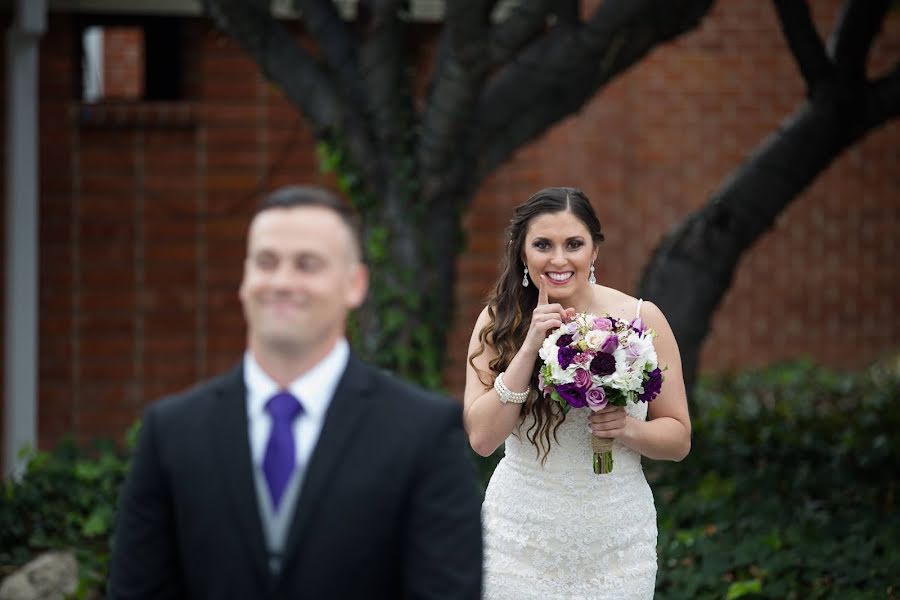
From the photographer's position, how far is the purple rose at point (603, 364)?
3.78 metres

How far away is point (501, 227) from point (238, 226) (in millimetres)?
1992

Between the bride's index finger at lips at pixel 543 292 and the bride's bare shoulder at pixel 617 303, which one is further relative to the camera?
the bride's bare shoulder at pixel 617 303

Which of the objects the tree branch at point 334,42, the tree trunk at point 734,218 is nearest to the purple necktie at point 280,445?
the tree branch at point 334,42

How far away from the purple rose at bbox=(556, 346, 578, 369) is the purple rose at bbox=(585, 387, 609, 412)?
11 cm

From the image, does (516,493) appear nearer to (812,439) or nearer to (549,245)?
(549,245)

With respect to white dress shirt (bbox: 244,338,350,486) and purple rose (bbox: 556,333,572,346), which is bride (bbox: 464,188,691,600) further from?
white dress shirt (bbox: 244,338,350,486)

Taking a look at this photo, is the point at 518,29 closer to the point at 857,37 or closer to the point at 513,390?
the point at 857,37

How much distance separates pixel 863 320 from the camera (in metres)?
11.6

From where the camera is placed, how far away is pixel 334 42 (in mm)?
7371

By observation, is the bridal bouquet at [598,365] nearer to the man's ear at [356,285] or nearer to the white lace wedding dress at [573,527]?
the white lace wedding dress at [573,527]

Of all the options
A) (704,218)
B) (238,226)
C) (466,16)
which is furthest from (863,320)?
(466,16)

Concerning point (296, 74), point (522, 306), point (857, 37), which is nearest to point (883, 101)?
point (857, 37)

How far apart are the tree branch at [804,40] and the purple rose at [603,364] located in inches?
174

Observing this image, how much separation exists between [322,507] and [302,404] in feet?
0.64
